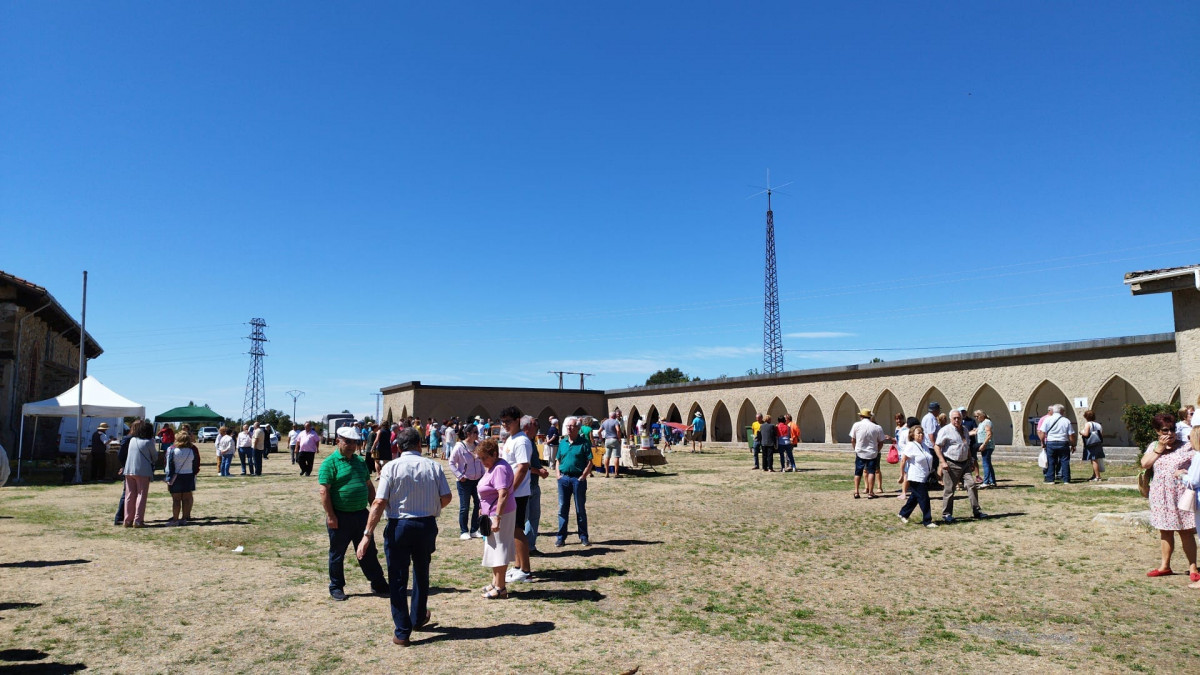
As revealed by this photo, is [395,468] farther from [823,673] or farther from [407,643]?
[823,673]

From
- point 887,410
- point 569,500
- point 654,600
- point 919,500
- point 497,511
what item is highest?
point 887,410

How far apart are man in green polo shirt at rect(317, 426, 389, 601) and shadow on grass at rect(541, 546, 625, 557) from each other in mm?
2527

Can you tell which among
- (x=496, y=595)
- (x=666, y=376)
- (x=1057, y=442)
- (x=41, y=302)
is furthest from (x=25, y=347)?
(x=666, y=376)

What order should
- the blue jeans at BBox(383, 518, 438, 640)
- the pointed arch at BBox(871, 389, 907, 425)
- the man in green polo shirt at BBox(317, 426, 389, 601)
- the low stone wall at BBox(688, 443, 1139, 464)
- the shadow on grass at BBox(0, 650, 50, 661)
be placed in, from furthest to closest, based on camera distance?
the pointed arch at BBox(871, 389, 907, 425) < the low stone wall at BBox(688, 443, 1139, 464) < the man in green polo shirt at BBox(317, 426, 389, 601) < the blue jeans at BBox(383, 518, 438, 640) < the shadow on grass at BBox(0, 650, 50, 661)

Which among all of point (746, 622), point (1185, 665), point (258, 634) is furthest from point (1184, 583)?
point (258, 634)

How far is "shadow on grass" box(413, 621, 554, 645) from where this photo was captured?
5326 mm

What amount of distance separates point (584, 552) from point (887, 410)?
2763cm

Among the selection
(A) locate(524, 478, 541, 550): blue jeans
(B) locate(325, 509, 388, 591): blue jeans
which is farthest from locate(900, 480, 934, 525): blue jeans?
(B) locate(325, 509, 388, 591): blue jeans

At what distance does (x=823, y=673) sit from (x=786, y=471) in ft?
47.6

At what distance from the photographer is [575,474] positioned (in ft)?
29.1

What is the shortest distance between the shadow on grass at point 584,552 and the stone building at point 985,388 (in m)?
9.08

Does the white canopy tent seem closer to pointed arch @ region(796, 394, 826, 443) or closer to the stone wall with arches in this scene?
the stone wall with arches

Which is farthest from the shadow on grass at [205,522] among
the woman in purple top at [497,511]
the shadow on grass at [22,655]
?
the woman in purple top at [497,511]

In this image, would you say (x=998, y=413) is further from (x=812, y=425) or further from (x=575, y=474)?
(x=575, y=474)
